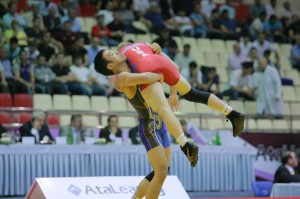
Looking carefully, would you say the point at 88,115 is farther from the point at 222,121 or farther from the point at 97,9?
the point at 97,9

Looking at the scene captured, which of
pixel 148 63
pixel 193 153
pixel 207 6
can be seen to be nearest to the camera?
pixel 193 153

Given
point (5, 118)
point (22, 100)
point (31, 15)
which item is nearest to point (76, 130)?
point (5, 118)

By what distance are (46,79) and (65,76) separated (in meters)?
0.35

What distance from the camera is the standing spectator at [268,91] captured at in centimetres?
1585

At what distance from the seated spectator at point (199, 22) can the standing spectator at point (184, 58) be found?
163 cm

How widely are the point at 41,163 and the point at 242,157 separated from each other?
3.25 m

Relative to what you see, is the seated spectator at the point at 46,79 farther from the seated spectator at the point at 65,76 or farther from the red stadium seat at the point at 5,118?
the red stadium seat at the point at 5,118

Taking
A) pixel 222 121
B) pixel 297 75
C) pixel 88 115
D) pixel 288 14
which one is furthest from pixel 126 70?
pixel 288 14

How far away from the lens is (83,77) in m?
14.6

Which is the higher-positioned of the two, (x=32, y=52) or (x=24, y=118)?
(x=32, y=52)

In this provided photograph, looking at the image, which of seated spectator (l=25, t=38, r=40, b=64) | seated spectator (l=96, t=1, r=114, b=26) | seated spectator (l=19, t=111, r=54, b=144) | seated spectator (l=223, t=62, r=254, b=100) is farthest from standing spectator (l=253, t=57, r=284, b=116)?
seated spectator (l=19, t=111, r=54, b=144)

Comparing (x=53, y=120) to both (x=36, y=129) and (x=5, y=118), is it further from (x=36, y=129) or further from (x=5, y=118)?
(x=36, y=129)

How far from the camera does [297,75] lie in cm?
1781

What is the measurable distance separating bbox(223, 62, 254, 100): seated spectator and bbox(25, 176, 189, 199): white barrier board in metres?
6.70
